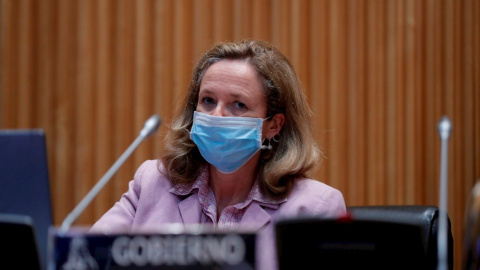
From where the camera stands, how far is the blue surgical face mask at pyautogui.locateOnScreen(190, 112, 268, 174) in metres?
1.94

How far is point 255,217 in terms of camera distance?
188 centimetres

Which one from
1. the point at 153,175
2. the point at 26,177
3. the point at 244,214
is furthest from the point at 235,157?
→ the point at 26,177

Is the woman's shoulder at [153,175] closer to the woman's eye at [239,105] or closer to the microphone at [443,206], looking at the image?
the woman's eye at [239,105]

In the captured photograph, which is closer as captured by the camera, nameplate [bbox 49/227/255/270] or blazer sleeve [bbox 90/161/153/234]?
nameplate [bbox 49/227/255/270]

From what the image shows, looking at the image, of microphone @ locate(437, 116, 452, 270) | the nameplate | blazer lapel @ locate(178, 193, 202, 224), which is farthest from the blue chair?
microphone @ locate(437, 116, 452, 270)

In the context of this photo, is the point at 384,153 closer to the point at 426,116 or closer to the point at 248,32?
the point at 426,116

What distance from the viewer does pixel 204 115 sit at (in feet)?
6.41

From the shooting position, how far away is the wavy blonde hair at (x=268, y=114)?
2033 mm

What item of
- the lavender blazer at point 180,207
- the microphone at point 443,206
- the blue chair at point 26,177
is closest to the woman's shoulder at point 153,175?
the lavender blazer at point 180,207

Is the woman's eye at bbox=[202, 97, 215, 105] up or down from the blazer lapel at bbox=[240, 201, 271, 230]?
up

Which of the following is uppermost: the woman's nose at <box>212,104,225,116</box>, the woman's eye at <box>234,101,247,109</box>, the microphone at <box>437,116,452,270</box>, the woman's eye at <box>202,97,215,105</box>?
the woman's eye at <box>202,97,215,105</box>

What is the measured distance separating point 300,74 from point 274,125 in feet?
3.52

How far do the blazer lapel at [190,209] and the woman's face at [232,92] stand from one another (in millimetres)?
264

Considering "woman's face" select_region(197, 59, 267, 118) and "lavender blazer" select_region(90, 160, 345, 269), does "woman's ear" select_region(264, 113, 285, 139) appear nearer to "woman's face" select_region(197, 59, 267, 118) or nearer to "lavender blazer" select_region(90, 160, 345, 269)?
"woman's face" select_region(197, 59, 267, 118)
